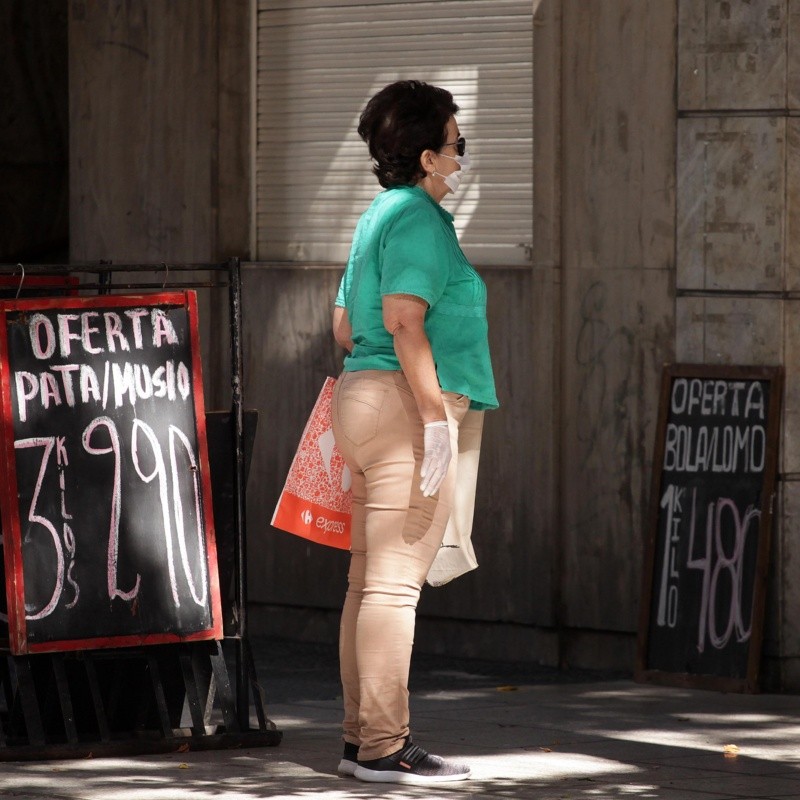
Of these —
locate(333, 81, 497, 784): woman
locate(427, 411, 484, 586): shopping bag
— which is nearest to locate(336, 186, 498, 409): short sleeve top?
locate(333, 81, 497, 784): woman

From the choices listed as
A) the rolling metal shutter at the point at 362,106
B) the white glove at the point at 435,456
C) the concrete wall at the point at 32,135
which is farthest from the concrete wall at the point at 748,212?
the concrete wall at the point at 32,135

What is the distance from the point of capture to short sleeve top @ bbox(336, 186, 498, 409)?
18.9ft

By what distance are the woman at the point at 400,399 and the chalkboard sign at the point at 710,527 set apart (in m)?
2.28

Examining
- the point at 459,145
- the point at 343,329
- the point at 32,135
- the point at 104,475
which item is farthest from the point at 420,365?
the point at 32,135

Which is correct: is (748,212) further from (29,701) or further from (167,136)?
(29,701)

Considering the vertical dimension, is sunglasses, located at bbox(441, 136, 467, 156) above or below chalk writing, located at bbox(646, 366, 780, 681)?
above

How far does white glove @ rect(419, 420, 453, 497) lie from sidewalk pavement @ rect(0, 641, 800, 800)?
0.88 metres

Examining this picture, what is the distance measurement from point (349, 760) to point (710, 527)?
2533mm

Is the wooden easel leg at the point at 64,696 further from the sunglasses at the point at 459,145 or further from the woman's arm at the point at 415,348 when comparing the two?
the sunglasses at the point at 459,145

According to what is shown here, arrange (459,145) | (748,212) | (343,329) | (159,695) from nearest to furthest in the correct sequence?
1. (459,145)
2. (343,329)
3. (159,695)
4. (748,212)

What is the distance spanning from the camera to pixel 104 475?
6207 mm

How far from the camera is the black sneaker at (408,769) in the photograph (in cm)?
582

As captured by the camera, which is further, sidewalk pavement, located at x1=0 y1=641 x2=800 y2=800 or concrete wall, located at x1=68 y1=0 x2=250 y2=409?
concrete wall, located at x1=68 y1=0 x2=250 y2=409

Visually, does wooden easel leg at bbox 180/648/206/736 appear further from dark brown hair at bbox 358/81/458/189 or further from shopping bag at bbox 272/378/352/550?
dark brown hair at bbox 358/81/458/189
